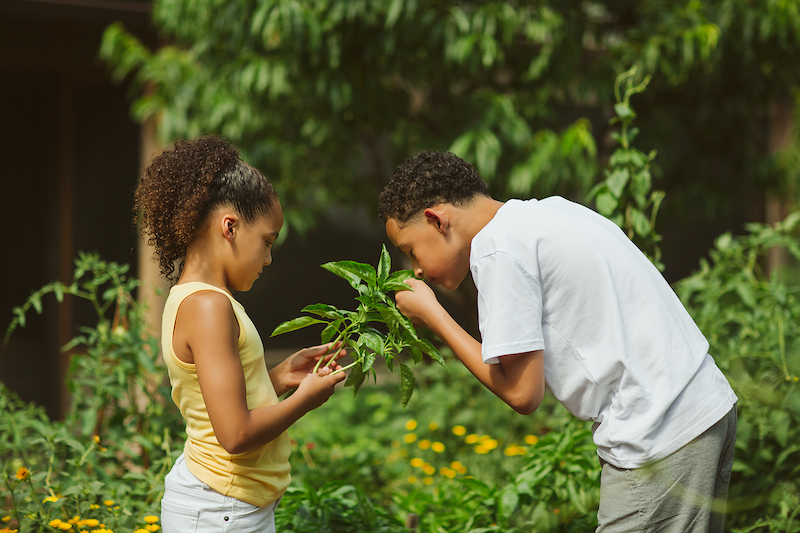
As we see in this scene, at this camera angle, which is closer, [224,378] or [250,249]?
[224,378]

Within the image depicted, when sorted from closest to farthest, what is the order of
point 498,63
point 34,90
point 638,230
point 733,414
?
point 733,414, point 638,230, point 498,63, point 34,90

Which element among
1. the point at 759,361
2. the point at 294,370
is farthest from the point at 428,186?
the point at 759,361

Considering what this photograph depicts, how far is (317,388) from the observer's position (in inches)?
56.2

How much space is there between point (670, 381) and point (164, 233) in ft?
3.50

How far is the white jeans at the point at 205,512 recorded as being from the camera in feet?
4.67

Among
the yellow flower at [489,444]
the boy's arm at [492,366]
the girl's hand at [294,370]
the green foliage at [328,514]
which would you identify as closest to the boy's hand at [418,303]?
the boy's arm at [492,366]

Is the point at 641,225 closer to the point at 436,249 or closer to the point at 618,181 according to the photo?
the point at 618,181

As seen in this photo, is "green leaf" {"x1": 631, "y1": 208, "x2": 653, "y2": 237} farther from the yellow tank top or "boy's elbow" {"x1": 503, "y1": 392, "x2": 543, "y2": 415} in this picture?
the yellow tank top

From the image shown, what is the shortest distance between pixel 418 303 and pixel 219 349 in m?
0.42

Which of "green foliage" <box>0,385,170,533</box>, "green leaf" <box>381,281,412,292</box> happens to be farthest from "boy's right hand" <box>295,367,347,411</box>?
"green foliage" <box>0,385,170,533</box>

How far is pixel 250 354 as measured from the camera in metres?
1.45

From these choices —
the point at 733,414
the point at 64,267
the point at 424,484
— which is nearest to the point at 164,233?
the point at 733,414

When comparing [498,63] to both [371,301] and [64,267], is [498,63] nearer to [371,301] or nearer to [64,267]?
[371,301]

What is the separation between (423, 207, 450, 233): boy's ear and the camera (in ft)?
4.89
